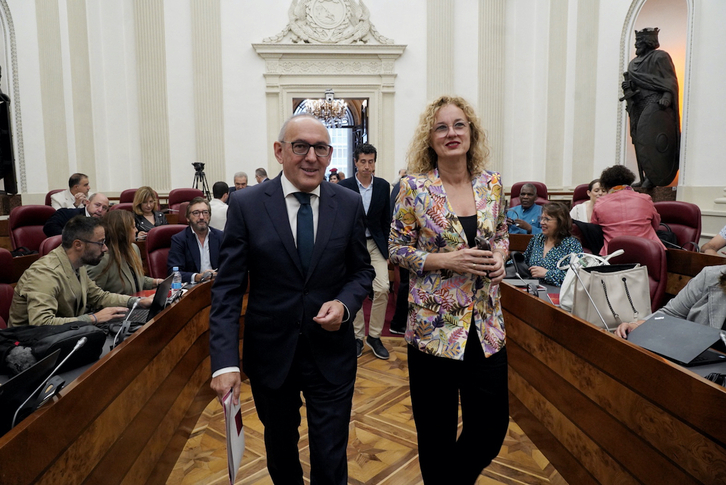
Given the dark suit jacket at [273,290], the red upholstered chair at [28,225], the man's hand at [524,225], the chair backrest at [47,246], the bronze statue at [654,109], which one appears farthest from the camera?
the bronze statue at [654,109]

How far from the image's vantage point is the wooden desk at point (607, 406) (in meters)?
1.37

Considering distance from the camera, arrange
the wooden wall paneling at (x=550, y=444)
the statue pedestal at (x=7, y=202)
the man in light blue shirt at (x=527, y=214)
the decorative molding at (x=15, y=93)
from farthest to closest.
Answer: the decorative molding at (x=15, y=93)
the statue pedestal at (x=7, y=202)
the man in light blue shirt at (x=527, y=214)
the wooden wall paneling at (x=550, y=444)

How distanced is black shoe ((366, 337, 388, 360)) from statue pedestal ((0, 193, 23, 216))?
18.1 feet

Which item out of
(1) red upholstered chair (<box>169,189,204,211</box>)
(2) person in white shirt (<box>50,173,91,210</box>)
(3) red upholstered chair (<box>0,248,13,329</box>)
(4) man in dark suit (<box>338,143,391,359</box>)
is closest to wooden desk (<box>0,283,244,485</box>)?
(3) red upholstered chair (<box>0,248,13,329</box>)

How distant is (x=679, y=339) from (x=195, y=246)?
3.12 metres

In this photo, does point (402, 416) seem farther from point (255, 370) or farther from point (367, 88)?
point (367, 88)

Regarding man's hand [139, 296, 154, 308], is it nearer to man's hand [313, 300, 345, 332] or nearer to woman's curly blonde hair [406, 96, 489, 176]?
man's hand [313, 300, 345, 332]

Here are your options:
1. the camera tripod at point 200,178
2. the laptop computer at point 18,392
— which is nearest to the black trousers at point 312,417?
the laptop computer at point 18,392

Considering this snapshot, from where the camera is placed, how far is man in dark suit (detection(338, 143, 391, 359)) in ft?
12.5

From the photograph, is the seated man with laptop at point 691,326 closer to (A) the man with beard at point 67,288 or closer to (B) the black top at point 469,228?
(B) the black top at point 469,228

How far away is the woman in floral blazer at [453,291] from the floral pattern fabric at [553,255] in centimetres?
171

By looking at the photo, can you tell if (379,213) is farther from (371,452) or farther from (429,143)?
(429,143)

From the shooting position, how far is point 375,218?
3826mm

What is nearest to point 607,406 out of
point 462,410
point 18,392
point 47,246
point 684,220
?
point 462,410
